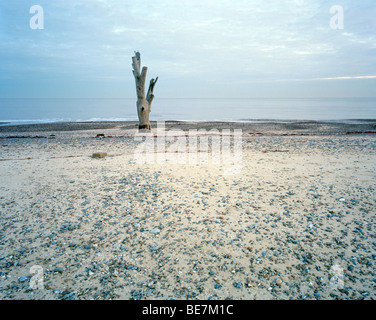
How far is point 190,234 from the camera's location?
3.75 meters

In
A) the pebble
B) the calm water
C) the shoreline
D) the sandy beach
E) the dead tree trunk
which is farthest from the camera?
the calm water

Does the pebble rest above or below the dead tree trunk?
below

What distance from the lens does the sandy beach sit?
2814 mm

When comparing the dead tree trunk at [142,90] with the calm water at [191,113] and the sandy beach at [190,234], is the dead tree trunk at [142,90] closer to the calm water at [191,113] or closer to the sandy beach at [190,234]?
the sandy beach at [190,234]

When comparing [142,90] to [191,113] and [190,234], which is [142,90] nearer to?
[190,234]

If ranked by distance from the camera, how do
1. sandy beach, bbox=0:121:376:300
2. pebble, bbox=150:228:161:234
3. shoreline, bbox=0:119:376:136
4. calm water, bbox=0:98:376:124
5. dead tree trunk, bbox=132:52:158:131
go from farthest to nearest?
calm water, bbox=0:98:376:124 → shoreline, bbox=0:119:376:136 → dead tree trunk, bbox=132:52:158:131 → pebble, bbox=150:228:161:234 → sandy beach, bbox=0:121:376:300

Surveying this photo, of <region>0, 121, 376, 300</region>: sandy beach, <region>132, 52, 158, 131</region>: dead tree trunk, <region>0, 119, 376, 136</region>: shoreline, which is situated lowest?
<region>0, 121, 376, 300</region>: sandy beach

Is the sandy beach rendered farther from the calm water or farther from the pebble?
the calm water

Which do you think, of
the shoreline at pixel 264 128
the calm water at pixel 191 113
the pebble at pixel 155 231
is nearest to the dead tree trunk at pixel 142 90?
the shoreline at pixel 264 128

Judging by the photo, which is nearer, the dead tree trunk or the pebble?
the pebble

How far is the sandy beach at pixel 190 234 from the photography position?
2814 mm

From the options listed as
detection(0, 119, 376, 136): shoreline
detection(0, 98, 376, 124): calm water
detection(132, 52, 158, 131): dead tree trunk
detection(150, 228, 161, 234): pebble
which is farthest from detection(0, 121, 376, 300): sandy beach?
detection(0, 98, 376, 124): calm water
